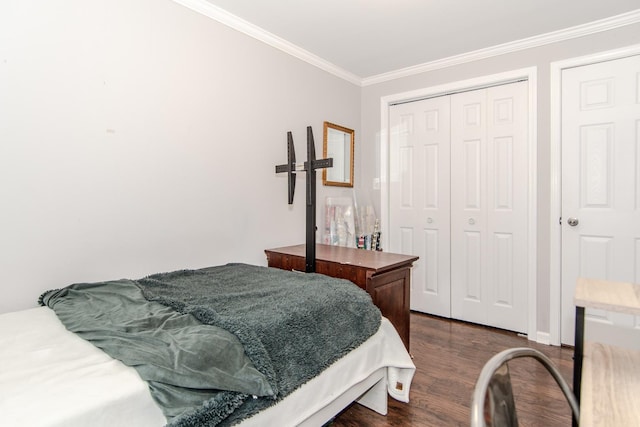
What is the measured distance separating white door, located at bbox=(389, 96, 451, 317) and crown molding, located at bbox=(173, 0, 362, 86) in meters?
0.78

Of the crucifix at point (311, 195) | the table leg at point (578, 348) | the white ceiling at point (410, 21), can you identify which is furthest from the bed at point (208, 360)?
the white ceiling at point (410, 21)

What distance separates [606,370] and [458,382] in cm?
133

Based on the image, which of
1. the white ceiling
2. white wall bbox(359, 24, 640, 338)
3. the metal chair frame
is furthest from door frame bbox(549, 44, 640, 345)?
the metal chair frame

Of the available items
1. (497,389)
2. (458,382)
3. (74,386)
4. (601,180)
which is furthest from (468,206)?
(74,386)

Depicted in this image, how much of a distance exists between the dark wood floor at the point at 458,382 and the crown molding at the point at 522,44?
7.67 feet

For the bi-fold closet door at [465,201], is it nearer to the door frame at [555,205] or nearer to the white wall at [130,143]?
the door frame at [555,205]

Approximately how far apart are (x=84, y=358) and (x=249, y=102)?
6.40 ft

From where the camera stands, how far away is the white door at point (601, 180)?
2.41 m

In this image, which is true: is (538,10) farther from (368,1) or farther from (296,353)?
(296,353)

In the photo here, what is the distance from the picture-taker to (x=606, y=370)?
3.08 ft

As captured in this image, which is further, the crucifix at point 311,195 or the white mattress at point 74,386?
the crucifix at point 311,195

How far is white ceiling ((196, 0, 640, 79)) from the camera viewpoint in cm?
222

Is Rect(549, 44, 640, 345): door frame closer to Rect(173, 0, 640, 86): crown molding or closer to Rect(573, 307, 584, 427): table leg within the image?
Rect(173, 0, 640, 86): crown molding

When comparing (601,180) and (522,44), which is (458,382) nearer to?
(601,180)
